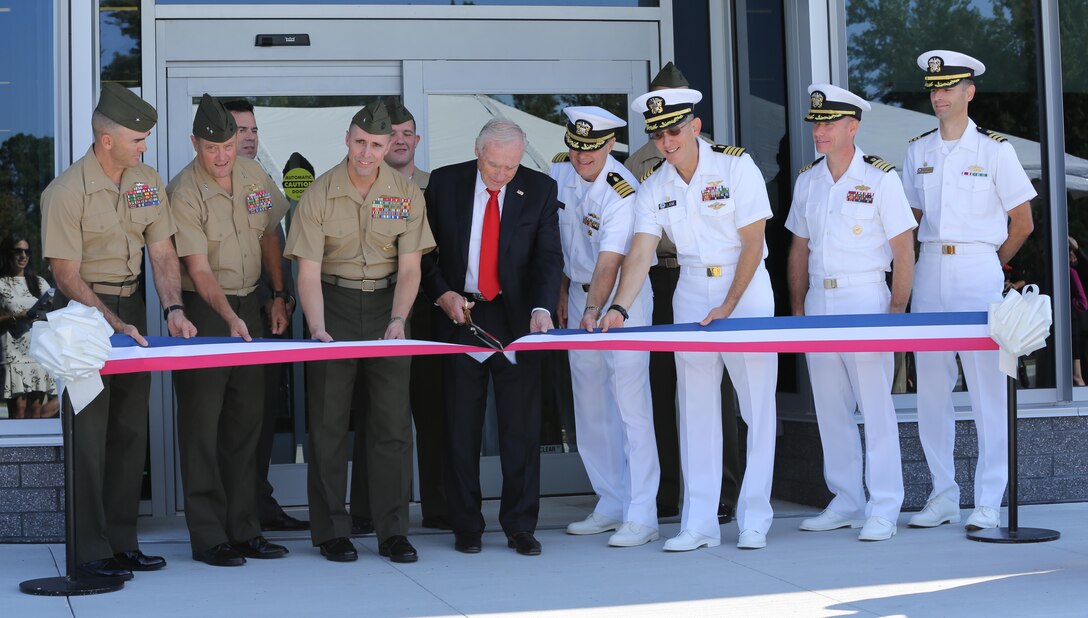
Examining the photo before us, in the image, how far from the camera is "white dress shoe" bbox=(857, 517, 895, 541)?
5473 mm

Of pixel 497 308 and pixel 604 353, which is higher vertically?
Result: pixel 497 308

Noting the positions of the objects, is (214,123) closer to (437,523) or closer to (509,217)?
(509,217)

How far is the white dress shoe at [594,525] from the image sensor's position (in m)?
5.86

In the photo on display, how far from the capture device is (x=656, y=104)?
5227 mm

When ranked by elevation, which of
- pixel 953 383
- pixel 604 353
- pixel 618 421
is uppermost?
pixel 604 353

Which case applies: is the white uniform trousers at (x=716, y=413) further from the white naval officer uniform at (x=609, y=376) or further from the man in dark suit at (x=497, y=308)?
the man in dark suit at (x=497, y=308)

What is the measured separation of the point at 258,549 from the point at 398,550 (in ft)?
1.94

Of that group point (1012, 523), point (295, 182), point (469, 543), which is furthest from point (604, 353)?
point (295, 182)

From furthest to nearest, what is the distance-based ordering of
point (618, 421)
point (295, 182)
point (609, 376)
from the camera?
point (295, 182) → point (618, 421) → point (609, 376)

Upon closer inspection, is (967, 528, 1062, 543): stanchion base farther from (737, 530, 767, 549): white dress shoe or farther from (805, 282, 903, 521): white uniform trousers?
(737, 530, 767, 549): white dress shoe

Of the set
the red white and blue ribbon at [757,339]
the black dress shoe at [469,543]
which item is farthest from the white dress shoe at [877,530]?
the black dress shoe at [469,543]

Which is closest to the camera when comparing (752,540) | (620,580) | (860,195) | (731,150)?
(620,580)

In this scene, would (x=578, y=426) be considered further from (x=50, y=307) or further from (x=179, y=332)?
(x=50, y=307)

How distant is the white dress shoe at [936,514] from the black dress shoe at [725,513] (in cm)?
79
